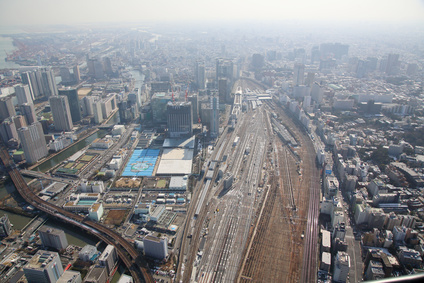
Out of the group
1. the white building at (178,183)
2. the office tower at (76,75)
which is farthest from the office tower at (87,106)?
the white building at (178,183)

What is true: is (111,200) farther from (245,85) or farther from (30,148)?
(245,85)

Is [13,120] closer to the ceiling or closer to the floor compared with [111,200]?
closer to the ceiling

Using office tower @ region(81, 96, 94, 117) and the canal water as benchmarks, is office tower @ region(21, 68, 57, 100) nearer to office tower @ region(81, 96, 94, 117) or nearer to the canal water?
office tower @ region(81, 96, 94, 117)

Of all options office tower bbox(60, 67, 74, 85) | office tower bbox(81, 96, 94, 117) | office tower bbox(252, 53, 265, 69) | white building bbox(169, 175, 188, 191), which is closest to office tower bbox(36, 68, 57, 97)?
office tower bbox(60, 67, 74, 85)

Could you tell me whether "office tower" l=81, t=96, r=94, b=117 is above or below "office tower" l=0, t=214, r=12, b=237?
above

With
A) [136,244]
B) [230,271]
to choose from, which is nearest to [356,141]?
[230,271]
